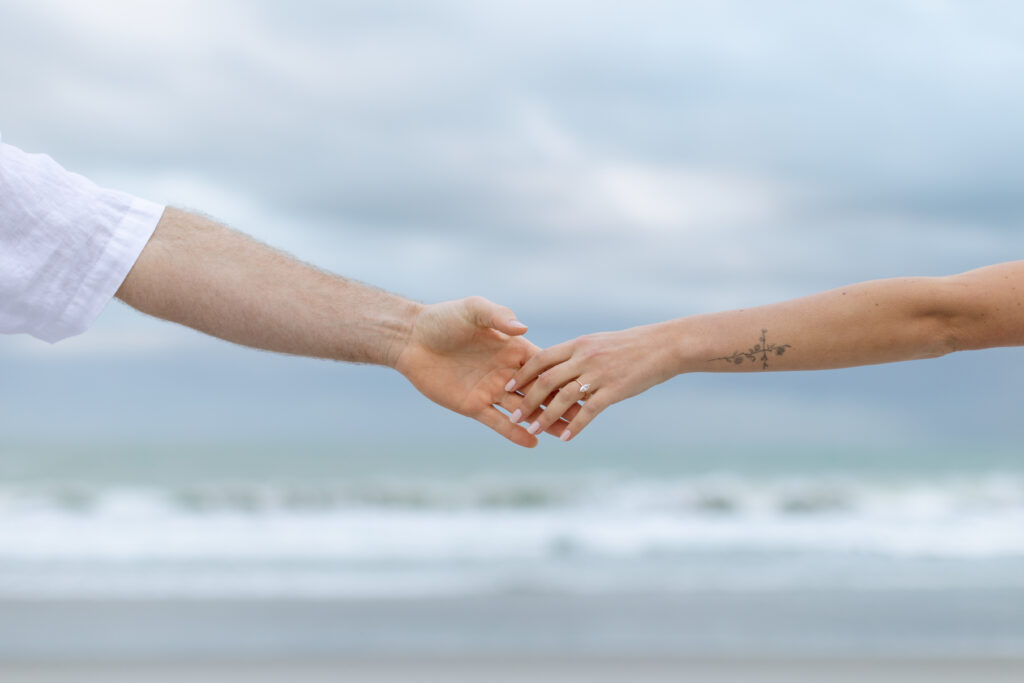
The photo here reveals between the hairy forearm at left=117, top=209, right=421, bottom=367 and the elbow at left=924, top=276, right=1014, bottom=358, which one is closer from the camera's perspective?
the hairy forearm at left=117, top=209, right=421, bottom=367

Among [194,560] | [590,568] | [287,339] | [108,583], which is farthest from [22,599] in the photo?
[287,339]

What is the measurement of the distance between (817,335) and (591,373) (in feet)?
2.40

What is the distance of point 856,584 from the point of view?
6.63 meters

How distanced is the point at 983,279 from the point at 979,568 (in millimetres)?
5573

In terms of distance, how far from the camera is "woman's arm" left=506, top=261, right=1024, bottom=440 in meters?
2.74

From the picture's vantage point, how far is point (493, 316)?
280cm

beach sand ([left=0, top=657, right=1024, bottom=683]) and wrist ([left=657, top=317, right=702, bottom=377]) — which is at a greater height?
wrist ([left=657, top=317, right=702, bottom=377])

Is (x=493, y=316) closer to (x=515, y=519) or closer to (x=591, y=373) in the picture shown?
(x=591, y=373)

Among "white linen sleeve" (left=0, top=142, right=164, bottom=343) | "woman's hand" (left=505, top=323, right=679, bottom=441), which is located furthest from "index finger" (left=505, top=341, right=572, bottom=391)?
"white linen sleeve" (left=0, top=142, right=164, bottom=343)

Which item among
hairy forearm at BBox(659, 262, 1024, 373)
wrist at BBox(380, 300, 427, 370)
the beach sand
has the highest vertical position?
hairy forearm at BBox(659, 262, 1024, 373)

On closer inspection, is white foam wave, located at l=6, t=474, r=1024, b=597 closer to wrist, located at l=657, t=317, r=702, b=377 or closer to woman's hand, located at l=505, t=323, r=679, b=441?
woman's hand, located at l=505, t=323, r=679, b=441

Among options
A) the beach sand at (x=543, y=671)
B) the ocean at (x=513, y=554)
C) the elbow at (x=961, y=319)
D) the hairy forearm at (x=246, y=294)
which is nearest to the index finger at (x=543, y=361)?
the hairy forearm at (x=246, y=294)

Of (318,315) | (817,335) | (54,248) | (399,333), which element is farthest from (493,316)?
(54,248)

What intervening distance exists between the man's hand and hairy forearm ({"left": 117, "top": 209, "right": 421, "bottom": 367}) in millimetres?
170
